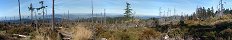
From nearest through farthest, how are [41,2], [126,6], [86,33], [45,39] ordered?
[45,39]
[86,33]
[41,2]
[126,6]

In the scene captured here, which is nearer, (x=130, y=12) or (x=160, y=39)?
(x=160, y=39)

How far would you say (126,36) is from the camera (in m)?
16.6

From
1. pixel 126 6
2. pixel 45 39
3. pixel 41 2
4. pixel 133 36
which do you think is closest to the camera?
pixel 45 39

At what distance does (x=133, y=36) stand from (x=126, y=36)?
28cm

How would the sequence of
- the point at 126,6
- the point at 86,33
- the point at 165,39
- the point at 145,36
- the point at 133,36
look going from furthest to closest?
the point at 126,6 < the point at 165,39 < the point at 145,36 < the point at 133,36 < the point at 86,33

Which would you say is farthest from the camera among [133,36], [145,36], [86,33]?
[145,36]

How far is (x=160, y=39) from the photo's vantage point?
18.6 m

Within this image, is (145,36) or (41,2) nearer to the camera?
(145,36)

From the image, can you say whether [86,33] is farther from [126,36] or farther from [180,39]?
[180,39]

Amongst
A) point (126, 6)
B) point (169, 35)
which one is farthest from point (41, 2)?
point (169, 35)

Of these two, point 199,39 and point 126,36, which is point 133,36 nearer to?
point 126,36

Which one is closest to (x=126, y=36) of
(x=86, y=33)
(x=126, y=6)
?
(x=86, y=33)

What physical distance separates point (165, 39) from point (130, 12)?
100 meters

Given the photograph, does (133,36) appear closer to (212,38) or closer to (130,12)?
(212,38)
